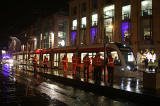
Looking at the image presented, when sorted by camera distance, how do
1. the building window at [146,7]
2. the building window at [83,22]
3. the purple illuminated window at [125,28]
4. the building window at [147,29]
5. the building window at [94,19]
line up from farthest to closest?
the building window at [83,22], the building window at [94,19], the purple illuminated window at [125,28], the building window at [146,7], the building window at [147,29]

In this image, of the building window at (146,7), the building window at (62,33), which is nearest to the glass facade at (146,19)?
the building window at (146,7)

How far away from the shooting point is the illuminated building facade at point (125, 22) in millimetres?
30625

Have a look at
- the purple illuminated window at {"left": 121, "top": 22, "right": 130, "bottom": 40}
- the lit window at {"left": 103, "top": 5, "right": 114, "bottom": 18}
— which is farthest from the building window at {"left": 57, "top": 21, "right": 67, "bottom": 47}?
the purple illuminated window at {"left": 121, "top": 22, "right": 130, "bottom": 40}

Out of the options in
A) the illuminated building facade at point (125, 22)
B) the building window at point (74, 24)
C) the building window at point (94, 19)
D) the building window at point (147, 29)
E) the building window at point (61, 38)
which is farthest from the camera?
the building window at point (61, 38)

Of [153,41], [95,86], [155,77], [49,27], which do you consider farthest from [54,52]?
[49,27]

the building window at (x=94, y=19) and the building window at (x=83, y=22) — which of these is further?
the building window at (x=83, y=22)

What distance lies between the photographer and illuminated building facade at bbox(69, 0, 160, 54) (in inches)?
1206

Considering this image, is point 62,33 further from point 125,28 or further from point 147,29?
point 147,29

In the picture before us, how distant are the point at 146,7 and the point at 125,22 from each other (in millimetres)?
4220

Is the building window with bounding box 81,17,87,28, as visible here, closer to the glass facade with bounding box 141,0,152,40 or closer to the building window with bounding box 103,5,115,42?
the building window with bounding box 103,5,115,42

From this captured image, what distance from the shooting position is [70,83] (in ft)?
50.0

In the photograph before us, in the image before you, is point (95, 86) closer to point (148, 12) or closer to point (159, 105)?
point (159, 105)

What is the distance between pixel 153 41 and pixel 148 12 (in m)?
4.90

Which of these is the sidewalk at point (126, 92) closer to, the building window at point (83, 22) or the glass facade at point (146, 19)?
the glass facade at point (146, 19)
